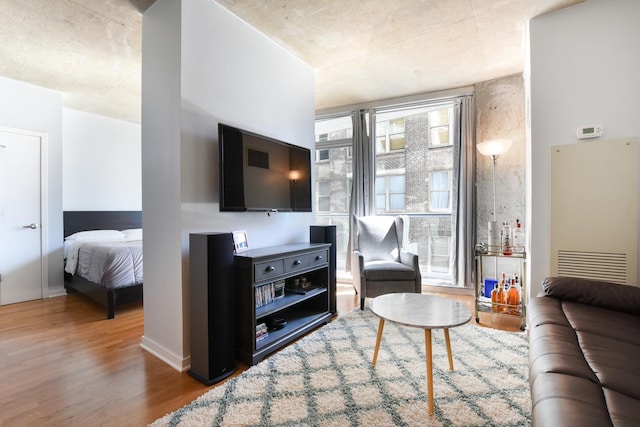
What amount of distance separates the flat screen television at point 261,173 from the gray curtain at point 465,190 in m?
2.03

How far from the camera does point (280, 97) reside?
297 centimetres

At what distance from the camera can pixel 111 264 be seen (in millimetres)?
3152

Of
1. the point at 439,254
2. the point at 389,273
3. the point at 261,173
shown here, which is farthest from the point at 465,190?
the point at 261,173

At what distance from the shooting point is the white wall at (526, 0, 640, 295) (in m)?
2.22

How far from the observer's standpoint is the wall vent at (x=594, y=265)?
2.20m

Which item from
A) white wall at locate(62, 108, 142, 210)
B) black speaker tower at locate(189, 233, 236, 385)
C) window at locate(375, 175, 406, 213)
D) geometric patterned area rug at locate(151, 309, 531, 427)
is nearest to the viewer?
geometric patterned area rug at locate(151, 309, 531, 427)

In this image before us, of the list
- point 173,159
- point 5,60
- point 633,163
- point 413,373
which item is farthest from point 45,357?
point 633,163

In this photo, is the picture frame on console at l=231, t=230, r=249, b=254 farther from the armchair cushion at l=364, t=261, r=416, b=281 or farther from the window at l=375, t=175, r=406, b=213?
the window at l=375, t=175, r=406, b=213

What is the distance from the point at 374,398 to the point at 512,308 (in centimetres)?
187

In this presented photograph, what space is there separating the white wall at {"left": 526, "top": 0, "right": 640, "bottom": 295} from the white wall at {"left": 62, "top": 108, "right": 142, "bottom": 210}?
226 inches

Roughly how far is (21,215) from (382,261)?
4480 mm

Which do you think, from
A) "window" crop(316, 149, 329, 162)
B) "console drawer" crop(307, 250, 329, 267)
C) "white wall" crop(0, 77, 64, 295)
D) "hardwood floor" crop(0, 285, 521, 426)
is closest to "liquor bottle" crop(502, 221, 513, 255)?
"hardwood floor" crop(0, 285, 521, 426)

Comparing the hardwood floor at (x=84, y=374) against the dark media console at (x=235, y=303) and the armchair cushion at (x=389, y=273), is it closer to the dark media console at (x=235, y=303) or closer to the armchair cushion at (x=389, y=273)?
the dark media console at (x=235, y=303)

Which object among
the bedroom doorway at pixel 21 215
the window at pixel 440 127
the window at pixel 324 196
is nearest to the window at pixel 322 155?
the window at pixel 324 196
